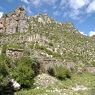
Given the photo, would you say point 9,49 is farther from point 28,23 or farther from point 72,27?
point 72,27

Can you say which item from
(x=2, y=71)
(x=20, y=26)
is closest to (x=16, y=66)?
(x=2, y=71)

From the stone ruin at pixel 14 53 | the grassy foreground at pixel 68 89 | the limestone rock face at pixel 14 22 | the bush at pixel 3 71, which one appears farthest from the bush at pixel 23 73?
the limestone rock face at pixel 14 22

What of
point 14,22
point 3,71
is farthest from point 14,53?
point 14,22

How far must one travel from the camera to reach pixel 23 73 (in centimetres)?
3238

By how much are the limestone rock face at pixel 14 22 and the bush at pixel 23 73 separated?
113 m

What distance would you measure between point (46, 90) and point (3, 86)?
16.5 ft

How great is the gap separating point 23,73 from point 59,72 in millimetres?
8498

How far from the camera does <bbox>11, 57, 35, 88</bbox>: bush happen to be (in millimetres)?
31953

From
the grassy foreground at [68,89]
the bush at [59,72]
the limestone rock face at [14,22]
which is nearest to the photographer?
the grassy foreground at [68,89]

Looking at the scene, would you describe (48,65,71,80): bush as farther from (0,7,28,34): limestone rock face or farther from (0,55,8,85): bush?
(0,7,28,34): limestone rock face

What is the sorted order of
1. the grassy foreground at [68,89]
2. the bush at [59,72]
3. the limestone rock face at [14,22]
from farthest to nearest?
1. the limestone rock face at [14,22]
2. the bush at [59,72]
3. the grassy foreground at [68,89]

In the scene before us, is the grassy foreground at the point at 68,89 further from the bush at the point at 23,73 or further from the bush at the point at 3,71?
the bush at the point at 3,71

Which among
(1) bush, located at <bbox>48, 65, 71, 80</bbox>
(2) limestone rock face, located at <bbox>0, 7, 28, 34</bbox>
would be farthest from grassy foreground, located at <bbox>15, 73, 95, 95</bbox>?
(2) limestone rock face, located at <bbox>0, 7, 28, 34</bbox>

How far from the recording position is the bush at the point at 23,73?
31953 millimetres
